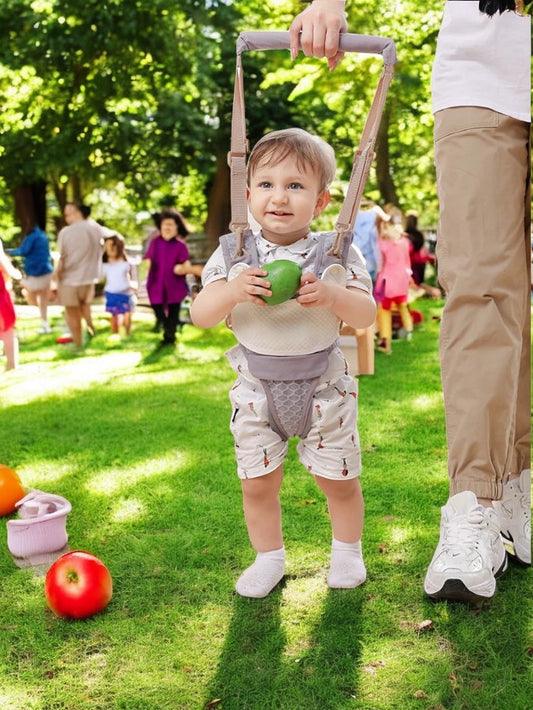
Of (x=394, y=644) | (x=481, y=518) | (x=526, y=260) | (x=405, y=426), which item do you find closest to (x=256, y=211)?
(x=526, y=260)

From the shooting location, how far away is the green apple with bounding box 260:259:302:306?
259 cm

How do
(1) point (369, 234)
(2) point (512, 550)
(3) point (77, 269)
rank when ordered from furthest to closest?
(3) point (77, 269) → (1) point (369, 234) → (2) point (512, 550)

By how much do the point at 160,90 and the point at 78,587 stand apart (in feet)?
61.7

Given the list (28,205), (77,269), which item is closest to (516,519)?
(77,269)

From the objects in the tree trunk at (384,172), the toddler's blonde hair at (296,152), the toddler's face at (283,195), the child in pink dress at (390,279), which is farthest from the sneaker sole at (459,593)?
the tree trunk at (384,172)

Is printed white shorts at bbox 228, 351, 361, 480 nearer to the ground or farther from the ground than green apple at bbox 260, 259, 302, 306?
nearer to the ground

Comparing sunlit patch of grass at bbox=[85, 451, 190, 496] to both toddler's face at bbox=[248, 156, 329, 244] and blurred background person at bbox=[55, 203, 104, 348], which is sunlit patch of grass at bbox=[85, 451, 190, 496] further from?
blurred background person at bbox=[55, 203, 104, 348]

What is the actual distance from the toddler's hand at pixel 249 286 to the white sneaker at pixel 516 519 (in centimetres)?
123

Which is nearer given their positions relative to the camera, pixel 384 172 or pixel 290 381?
pixel 290 381

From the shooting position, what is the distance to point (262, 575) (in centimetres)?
316

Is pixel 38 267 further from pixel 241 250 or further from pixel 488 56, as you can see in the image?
pixel 488 56

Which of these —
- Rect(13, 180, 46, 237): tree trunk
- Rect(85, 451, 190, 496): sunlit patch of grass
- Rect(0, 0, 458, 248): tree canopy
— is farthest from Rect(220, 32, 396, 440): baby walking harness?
Rect(13, 180, 46, 237): tree trunk

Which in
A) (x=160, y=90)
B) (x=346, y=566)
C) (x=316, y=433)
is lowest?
(x=346, y=566)

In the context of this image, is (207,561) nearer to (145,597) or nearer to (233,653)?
(145,597)
